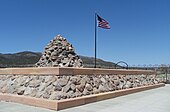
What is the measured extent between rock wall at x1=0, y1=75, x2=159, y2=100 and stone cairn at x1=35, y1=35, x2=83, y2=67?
2229 millimetres

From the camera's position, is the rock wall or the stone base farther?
the rock wall

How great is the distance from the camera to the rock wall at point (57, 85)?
25.0 ft

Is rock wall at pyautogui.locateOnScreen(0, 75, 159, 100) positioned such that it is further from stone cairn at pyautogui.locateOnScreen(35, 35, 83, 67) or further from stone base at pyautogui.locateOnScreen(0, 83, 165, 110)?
stone cairn at pyautogui.locateOnScreen(35, 35, 83, 67)

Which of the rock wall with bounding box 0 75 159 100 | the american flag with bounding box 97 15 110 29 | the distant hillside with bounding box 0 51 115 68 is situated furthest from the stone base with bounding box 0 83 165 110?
the american flag with bounding box 97 15 110 29

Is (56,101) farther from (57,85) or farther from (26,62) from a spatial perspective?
(26,62)

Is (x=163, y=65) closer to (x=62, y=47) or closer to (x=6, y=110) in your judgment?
(x=62, y=47)

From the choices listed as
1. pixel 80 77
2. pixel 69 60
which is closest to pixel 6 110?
pixel 80 77

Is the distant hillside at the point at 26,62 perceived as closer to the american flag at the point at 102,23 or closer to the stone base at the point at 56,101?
the american flag at the point at 102,23

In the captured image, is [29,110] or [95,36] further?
[95,36]

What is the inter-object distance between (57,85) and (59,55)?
466 cm

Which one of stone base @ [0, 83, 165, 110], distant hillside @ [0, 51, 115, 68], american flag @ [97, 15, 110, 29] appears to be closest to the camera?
stone base @ [0, 83, 165, 110]

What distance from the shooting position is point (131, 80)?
42.4 feet

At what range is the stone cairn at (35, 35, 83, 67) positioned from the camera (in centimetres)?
1194

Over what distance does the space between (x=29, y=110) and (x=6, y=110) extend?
0.63 meters
